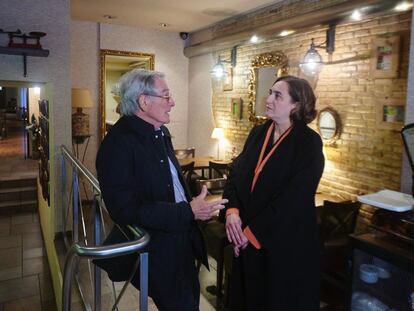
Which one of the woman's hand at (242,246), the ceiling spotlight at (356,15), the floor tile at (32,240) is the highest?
the ceiling spotlight at (356,15)

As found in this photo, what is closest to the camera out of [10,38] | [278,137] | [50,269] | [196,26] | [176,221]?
[176,221]

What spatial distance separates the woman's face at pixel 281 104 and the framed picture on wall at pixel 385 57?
1.77 metres

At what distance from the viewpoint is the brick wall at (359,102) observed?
10.5 ft

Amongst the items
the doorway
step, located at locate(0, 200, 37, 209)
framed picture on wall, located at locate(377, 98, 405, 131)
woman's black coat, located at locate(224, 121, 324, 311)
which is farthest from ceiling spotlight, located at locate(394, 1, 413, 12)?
step, located at locate(0, 200, 37, 209)

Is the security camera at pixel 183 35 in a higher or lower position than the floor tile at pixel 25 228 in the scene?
higher

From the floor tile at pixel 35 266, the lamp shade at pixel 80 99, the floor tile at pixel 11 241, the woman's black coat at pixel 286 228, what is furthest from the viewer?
the lamp shade at pixel 80 99

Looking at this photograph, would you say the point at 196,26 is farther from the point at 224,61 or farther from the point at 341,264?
the point at 341,264

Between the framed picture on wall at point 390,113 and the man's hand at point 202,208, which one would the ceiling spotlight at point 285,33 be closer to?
the framed picture on wall at point 390,113

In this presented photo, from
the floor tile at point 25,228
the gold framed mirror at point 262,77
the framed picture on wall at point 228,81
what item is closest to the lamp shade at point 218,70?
the framed picture on wall at point 228,81

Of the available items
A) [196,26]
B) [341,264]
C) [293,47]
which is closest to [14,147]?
[196,26]

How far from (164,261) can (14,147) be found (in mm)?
9791

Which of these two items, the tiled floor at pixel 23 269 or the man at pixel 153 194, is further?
the tiled floor at pixel 23 269

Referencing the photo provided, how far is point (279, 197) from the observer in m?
1.76

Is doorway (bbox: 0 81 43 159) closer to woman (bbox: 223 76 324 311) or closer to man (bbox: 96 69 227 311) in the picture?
man (bbox: 96 69 227 311)
